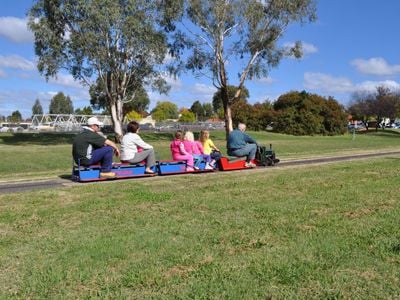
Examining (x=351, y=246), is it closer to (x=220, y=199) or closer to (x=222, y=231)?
(x=222, y=231)

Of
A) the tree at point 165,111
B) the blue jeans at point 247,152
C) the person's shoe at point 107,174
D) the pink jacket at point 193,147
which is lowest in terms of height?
the person's shoe at point 107,174

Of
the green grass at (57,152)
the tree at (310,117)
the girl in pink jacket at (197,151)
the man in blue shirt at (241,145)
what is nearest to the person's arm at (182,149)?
the girl in pink jacket at (197,151)

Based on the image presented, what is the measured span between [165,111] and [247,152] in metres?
144

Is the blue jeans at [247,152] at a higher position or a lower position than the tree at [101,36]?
lower

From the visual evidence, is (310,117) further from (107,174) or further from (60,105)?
(60,105)

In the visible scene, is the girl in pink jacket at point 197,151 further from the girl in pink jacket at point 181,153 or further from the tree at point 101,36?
the tree at point 101,36

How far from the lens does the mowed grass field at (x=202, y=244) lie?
428 cm

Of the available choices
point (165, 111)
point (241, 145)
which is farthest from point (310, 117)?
point (165, 111)

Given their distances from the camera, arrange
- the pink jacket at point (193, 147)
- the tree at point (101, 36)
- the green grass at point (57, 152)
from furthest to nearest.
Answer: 1. the tree at point (101, 36)
2. the green grass at point (57, 152)
3. the pink jacket at point (193, 147)

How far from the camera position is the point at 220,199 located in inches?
330

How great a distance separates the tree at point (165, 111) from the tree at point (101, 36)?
120 metres

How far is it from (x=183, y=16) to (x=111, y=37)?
5391 mm

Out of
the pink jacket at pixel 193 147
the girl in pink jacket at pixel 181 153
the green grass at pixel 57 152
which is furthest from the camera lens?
the green grass at pixel 57 152

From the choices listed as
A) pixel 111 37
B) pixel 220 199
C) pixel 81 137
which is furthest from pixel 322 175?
pixel 111 37
